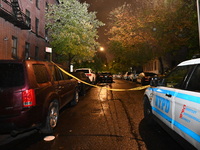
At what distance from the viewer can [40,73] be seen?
402cm

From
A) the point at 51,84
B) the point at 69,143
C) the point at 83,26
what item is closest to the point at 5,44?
the point at 83,26

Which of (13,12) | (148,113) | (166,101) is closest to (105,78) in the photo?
(13,12)

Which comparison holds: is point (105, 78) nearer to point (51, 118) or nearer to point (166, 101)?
point (51, 118)

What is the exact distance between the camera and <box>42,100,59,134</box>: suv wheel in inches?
156

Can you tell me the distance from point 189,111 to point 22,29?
59.3 ft

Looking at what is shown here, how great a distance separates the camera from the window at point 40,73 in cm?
381

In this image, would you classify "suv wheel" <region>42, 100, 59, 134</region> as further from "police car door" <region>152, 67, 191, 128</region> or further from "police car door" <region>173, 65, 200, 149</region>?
"police car door" <region>173, 65, 200, 149</region>

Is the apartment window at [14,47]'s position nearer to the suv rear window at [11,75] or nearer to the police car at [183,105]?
the suv rear window at [11,75]

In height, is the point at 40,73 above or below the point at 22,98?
above

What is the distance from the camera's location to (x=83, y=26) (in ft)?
59.2

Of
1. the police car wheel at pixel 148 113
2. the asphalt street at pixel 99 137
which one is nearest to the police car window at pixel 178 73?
the police car wheel at pixel 148 113

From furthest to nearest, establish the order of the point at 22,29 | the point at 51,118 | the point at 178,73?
the point at 22,29 < the point at 51,118 < the point at 178,73

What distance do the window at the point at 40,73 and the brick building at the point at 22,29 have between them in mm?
10762

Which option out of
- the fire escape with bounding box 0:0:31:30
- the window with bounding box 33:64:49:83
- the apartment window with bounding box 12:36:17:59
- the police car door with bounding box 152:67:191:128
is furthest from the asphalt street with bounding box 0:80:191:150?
the apartment window with bounding box 12:36:17:59
